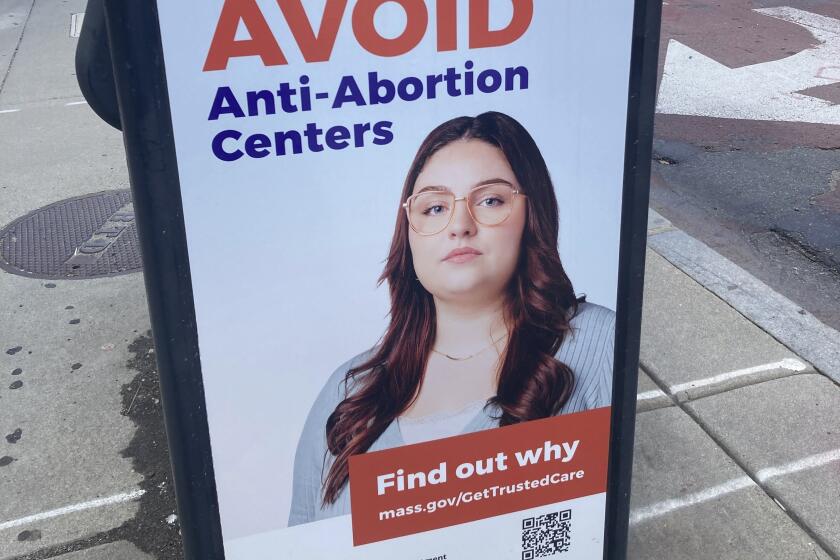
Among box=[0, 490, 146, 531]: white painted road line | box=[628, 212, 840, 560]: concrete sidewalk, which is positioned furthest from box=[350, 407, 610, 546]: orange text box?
box=[0, 490, 146, 531]: white painted road line

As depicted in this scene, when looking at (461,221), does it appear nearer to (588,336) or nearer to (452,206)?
(452,206)

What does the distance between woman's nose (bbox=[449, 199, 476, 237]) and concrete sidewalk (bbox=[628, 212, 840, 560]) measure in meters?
1.58

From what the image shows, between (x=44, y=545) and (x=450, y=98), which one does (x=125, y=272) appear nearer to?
(x=44, y=545)

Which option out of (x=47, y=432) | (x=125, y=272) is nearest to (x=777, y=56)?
(x=125, y=272)

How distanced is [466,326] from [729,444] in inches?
74.6

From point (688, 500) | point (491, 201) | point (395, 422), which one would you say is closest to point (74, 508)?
point (395, 422)

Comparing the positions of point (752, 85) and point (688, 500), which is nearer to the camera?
point (688, 500)

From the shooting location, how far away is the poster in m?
1.94

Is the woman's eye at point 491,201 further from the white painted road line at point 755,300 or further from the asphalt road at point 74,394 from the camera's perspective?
the white painted road line at point 755,300

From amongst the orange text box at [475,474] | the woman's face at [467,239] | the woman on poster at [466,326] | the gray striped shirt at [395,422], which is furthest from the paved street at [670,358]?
the woman's face at [467,239]

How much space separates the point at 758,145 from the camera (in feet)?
24.5

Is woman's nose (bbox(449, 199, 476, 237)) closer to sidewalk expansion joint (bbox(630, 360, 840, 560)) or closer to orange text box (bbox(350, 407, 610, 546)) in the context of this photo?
orange text box (bbox(350, 407, 610, 546))

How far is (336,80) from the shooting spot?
1.95 m

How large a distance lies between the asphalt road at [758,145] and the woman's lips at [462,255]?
3316mm
